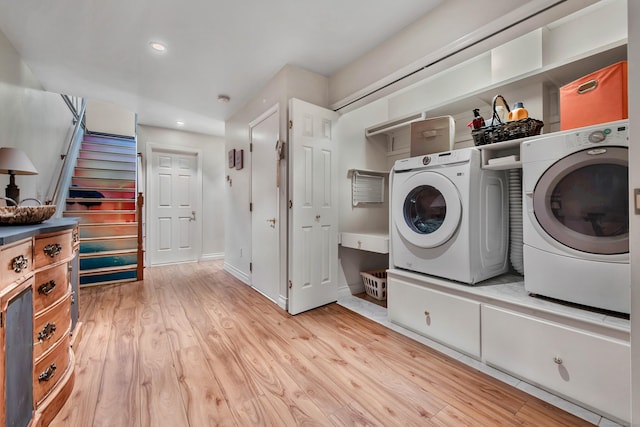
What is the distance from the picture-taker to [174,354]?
70.9 inches

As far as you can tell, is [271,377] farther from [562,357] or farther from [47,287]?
[562,357]

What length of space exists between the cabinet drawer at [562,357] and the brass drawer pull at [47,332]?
2.25 metres

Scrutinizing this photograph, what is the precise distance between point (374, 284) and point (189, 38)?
2.79 m

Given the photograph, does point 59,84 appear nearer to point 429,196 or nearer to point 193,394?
point 193,394

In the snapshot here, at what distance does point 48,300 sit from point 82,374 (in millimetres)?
645

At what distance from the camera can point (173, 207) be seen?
459cm

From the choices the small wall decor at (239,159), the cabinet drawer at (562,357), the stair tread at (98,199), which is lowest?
the cabinet drawer at (562,357)

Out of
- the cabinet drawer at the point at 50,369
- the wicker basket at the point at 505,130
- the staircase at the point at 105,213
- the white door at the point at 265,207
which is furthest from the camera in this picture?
the staircase at the point at 105,213

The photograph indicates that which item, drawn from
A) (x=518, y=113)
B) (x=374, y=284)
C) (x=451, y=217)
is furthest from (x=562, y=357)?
(x=374, y=284)

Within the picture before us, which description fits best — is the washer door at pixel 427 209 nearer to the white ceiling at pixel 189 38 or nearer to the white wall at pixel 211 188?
the white ceiling at pixel 189 38

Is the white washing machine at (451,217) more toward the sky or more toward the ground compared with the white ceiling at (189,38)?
more toward the ground

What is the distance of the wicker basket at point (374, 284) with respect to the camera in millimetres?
2775

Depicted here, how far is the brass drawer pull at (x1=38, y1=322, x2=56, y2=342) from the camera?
46.4 inches

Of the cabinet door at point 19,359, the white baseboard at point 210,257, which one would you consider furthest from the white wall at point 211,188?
the cabinet door at point 19,359
